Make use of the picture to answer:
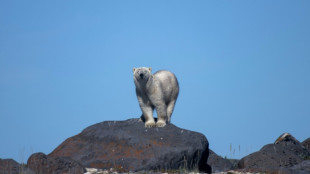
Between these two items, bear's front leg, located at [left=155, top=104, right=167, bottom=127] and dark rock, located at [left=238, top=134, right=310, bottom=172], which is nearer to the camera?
dark rock, located at [left=238, top=134, right=310, bottom=172]

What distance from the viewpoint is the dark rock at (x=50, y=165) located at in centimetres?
1174

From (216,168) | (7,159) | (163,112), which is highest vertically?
(163,112)

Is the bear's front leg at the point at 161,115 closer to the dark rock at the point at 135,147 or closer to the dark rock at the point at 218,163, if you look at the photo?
the dark rock at the point at 135,147

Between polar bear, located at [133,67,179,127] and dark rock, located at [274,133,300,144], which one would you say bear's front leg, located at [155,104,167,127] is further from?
dark rock, located at [274,133,300,144]

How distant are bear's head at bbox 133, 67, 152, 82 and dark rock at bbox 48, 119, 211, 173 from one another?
→ 5.39ft

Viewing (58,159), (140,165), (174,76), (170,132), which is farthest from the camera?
(174,76)

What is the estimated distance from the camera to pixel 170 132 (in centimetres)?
1438

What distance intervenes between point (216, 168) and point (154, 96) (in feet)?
17.0

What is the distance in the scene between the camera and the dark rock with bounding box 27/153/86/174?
1174 centimetres

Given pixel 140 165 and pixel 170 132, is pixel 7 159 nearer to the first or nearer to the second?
Result: pixel 140 165

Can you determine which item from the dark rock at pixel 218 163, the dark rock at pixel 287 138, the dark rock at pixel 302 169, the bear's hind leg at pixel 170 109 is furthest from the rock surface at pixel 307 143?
the bear's hind leg at pixel 170 109

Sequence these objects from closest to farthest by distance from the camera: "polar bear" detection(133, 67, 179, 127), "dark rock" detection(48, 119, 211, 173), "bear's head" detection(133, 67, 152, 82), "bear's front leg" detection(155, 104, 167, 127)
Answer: "dark rock" detection(48, 119, 211, 173), "bear's head" detection(133, 67, 152, 82), "polar bear" detection(133, 67, 179, 127), "bear's front leg" detection(155, 104, 167, 127)

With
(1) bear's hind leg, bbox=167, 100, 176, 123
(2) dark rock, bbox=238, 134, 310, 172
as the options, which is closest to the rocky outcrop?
(1) bear's hind leg, bbox=167, 100, 176, 123

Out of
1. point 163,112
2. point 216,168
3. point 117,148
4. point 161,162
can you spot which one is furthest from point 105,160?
point 216,168
